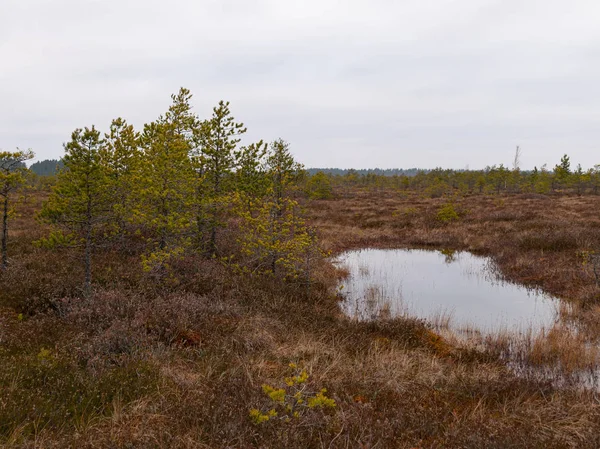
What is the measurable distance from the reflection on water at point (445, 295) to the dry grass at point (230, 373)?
1.29 m

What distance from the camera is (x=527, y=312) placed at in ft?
34.5

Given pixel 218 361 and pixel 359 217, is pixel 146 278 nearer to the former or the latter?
pixel 218 361

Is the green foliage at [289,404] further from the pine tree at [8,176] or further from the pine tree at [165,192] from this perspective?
the pine tree at [8,176]

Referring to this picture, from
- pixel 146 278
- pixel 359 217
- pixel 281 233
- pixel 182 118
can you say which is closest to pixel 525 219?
pixel 359 217

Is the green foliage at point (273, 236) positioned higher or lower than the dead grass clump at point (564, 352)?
higher

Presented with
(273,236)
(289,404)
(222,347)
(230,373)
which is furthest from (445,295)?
(289,404)

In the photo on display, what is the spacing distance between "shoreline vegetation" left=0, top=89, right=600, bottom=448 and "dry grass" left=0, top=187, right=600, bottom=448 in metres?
0.03

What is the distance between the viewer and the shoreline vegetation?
384 centimetres

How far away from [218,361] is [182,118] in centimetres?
1112

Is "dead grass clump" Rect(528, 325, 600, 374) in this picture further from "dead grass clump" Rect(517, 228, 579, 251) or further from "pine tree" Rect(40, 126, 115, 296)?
"dead grass clump" Rect(517, 228, 579, 251)

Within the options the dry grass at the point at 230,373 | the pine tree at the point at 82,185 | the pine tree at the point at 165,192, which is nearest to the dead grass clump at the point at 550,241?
the dry grass at the point at 230,373

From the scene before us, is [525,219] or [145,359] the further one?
[525,219]

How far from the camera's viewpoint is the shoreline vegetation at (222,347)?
3844 millimetres

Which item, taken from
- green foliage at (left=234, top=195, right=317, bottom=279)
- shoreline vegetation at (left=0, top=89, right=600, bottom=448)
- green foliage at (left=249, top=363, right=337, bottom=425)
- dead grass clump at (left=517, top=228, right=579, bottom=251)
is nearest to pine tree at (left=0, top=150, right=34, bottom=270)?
shoreline vegetation at (left=0, top=89, right=600, bottom=448)
